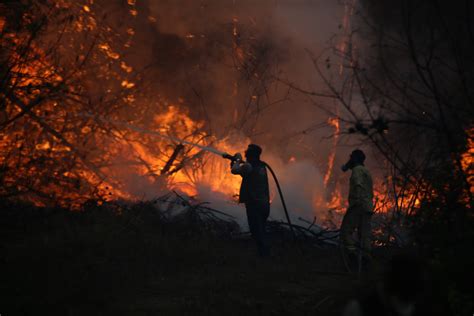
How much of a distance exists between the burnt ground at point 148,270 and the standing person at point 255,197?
37 centimetres

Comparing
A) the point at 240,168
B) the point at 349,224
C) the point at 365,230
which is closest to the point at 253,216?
the point at 240,168

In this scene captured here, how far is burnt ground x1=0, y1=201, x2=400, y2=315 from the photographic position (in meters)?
5.13

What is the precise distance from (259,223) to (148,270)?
240 cm

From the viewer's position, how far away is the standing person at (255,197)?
321 inches

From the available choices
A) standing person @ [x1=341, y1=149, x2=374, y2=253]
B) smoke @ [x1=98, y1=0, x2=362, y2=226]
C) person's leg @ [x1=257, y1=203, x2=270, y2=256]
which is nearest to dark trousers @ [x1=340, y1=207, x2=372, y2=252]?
standing person @ [x1=341, y1=149, x2=374, y2=253]

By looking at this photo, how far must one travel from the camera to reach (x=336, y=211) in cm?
1563

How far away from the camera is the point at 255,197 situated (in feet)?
26.9

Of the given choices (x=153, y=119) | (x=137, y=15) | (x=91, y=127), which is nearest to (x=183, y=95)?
(x=153, y=119)

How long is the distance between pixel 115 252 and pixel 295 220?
5299mm

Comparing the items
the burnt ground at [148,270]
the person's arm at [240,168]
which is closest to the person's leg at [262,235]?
the burnt ground at [148,270]

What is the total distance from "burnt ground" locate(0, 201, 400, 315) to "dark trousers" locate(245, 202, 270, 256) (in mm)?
201

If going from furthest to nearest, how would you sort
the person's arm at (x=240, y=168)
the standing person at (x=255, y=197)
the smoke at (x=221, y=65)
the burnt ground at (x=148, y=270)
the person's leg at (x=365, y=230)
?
the smoke at (x=221, y=65)
the standing person at (x=255, y=197)
the person's arm at (x=240, y=168)
the person's leg at (x=365, y=230)
the burnt ground at (x=148, y=270)

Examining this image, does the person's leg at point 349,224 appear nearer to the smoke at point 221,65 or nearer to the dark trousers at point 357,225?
the dark trousers at point 357,225

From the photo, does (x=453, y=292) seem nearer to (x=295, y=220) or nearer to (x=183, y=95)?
(x=295, y=220)
